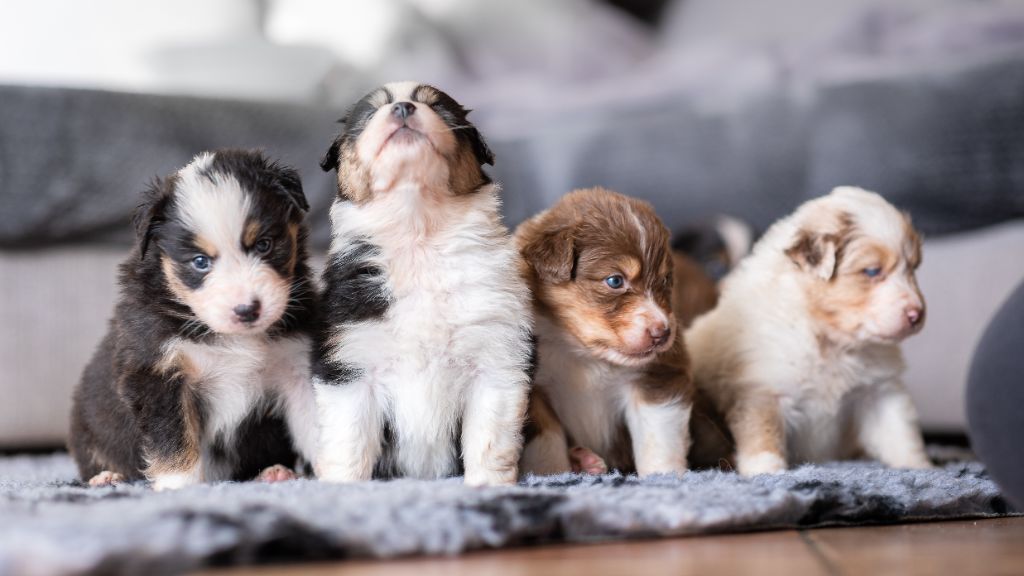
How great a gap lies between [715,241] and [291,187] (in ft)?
6.58

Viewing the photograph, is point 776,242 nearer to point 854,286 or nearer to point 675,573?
point 854,286

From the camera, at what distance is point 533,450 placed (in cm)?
250

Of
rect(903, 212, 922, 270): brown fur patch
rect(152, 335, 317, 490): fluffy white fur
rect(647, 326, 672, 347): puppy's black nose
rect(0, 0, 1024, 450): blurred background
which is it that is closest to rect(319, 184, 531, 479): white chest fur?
rect(152, 335, 317, 490): fluffy white fur

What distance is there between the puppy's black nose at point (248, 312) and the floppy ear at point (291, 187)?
12.3 inches

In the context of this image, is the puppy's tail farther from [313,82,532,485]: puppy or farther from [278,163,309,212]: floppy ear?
[278,163,309,212]: floppy ear

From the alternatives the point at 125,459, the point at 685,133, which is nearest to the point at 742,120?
the point at 685,133

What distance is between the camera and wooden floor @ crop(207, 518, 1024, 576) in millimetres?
1532

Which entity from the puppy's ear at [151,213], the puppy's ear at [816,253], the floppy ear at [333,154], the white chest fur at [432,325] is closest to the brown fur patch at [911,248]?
the puppy's ear at [816,253]

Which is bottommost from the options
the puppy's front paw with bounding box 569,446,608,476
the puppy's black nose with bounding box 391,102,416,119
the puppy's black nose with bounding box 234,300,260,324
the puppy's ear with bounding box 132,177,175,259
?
the puppy's front paw with bounding box 569,446,608,476

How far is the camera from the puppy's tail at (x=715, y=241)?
3795 millimetres

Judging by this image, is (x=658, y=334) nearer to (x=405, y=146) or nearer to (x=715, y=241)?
(x=405, y=146)

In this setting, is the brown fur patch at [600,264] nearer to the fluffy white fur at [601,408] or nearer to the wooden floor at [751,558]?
the fluffy white fur at [601,408]

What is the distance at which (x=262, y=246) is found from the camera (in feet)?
7.64

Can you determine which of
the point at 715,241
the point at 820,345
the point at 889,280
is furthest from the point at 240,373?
the point at 715,241
